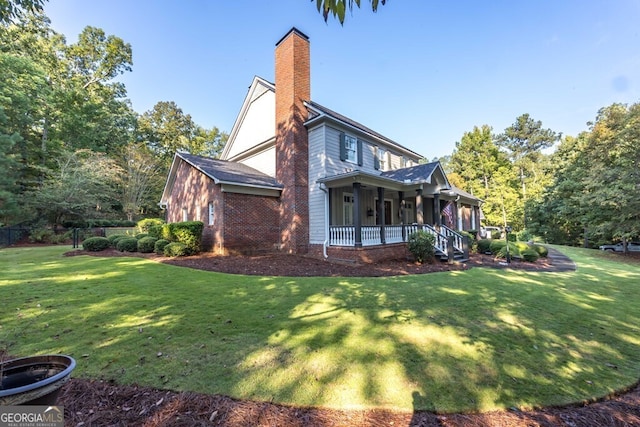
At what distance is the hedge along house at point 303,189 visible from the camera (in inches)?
476

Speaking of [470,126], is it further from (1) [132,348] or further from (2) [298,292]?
(1) [132,348]

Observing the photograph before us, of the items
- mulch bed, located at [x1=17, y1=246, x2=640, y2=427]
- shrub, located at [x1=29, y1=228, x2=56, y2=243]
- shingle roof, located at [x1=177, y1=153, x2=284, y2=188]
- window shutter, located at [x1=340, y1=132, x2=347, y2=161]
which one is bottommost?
mulch bed, located at [x1=17, y1=246, x2=640, y2=427]

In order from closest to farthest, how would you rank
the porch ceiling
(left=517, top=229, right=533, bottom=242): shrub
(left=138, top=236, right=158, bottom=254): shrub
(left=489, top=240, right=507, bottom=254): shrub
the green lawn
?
the green lawn → the porch ceiling → (left=138, top=236, right=158, bottom=254): shrub → (left=489, top=240, right=507, bottom=254): shrub → (left=517, top=229, right=533, bottom=242): shrub

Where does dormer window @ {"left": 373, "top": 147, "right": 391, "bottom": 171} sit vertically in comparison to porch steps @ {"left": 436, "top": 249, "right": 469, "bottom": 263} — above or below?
above

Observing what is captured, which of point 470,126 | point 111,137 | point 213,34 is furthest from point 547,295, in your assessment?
point 111,137

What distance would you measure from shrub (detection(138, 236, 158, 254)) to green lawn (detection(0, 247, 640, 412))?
19.5ft

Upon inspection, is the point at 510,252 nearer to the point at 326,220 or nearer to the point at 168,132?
the point at 326,220

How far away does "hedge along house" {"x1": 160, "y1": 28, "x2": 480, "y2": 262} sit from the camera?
12.1 m

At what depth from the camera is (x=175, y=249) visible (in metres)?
11.6

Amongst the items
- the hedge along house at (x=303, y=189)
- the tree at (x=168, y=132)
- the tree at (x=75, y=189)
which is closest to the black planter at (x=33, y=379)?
the hedge along house at (x=303, y=189)

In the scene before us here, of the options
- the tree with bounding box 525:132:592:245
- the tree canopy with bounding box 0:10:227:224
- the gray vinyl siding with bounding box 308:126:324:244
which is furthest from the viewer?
the tree with bounding box 525:132:592:245

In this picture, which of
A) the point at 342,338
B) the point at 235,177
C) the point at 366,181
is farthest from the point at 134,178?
the point at 342,338

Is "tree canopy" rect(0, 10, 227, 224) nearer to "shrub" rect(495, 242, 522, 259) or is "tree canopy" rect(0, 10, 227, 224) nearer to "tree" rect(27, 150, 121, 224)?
"tree" rect(27, 150, 121, 224)

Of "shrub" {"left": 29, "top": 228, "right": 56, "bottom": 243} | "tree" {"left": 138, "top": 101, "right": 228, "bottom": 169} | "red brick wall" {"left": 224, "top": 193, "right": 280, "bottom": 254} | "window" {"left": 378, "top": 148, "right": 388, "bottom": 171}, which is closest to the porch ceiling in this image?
"red brick wall" {"left": 224, "top": 193, "right": 280, "bottom": 254}
